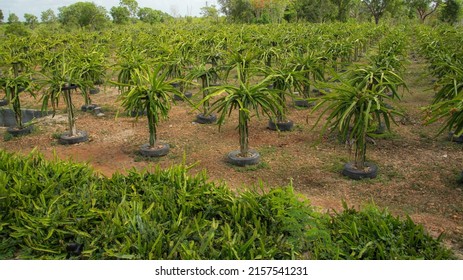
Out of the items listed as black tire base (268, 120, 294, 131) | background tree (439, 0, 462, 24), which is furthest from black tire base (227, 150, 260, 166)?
background tree (439, 0, 462, 24)

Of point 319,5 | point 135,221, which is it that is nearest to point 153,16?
point 319,5

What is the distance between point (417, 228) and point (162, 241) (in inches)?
79.1

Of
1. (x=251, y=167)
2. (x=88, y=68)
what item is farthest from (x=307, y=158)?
(x=88, y=68)

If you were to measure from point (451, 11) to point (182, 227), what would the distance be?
3335 cm

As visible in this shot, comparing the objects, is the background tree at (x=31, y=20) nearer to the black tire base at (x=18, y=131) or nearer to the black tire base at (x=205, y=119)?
the black tire base at (x=18, y=131)

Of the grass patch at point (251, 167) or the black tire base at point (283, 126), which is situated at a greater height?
the black tire base at point (283, 126)

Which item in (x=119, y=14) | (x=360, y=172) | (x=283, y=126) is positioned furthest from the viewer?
(x=119, y=14)

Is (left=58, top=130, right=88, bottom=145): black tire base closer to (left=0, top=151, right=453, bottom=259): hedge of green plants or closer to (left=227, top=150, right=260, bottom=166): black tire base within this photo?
(left=227, top=150, right=260, bottom=166): black tire base

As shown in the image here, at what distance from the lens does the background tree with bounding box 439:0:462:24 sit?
29609 mm

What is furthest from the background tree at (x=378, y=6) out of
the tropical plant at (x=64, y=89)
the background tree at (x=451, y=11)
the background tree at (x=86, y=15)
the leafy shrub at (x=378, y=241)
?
the leafy shrub at (x=378, y=241)

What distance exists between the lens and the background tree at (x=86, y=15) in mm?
30094

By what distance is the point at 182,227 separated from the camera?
10.5 ft

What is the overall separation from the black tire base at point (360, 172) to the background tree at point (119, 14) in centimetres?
3346

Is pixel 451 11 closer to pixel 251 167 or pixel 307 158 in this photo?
pixel 307 158
